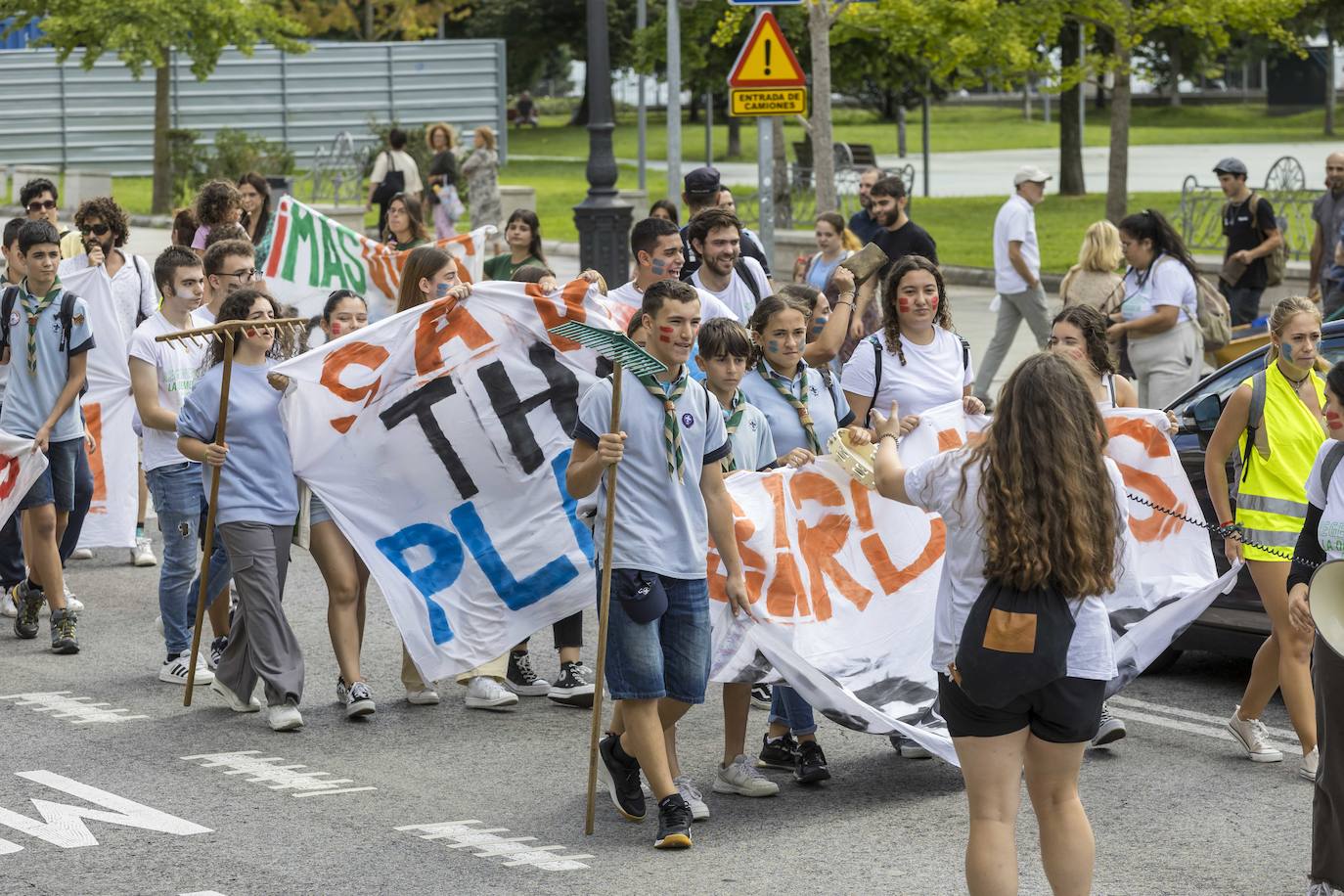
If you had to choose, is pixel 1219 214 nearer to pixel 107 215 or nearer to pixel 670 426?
pixel 107 215

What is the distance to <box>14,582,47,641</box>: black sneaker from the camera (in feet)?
30.3

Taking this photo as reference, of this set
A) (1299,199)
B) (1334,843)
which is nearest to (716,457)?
(1334,843)

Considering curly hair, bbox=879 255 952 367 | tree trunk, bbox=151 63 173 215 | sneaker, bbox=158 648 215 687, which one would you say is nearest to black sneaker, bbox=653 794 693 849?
curly hair, bbox=879 255 952 367

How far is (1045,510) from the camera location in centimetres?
486

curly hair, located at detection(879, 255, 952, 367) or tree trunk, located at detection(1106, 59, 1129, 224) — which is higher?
tree trunk, located at detection(1106, 59, 1129, 224)

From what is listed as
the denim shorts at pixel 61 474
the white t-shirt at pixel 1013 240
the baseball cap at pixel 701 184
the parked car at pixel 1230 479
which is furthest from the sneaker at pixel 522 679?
the white t-shirt at pixel 1013 240

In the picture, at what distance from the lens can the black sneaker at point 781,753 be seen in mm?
7074

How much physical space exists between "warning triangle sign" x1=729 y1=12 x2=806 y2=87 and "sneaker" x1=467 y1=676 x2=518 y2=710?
7465 mm

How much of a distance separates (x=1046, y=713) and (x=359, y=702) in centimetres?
358

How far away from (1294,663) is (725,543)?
7.07 feet

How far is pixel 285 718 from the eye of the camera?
7.61 metres

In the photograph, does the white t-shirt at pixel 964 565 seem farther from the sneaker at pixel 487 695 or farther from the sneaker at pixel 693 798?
the sneaker at pixel 487 695

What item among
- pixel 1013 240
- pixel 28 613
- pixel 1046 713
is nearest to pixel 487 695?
pixel 28 613

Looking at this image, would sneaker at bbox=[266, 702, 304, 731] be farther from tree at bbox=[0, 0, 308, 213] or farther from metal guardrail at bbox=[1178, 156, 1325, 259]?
tree at bbox=[0, 0, 308, 213]
